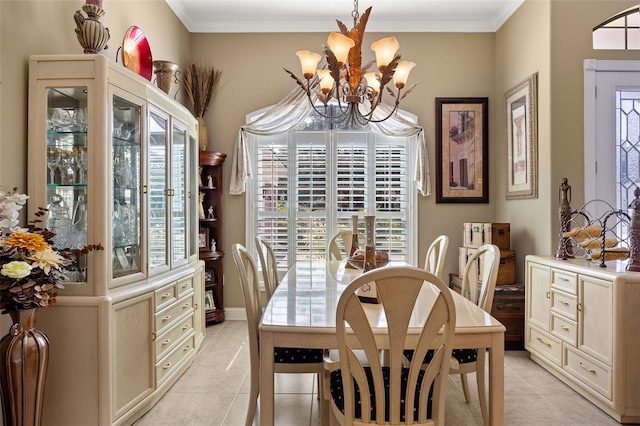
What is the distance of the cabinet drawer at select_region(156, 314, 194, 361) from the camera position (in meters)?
2.60

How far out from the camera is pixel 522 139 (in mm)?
3801

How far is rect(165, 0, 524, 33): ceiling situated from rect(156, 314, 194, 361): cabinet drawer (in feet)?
9.61

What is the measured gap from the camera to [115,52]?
2.94m

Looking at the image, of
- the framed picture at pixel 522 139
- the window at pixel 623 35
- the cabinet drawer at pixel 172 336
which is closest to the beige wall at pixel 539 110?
the framed picture at pixel 522 139

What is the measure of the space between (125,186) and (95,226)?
1.19ft

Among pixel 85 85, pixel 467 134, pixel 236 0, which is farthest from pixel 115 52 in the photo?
pixel 467 134

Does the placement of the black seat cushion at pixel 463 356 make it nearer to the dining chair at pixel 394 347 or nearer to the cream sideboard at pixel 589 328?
the dining chair at pixel 394 347

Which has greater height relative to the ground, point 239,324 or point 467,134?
point 467,134

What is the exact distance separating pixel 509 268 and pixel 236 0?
3566mm

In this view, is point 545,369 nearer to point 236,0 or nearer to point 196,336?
point 196,336

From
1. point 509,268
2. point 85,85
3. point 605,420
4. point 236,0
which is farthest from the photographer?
point 236,0

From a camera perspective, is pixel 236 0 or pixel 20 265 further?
pixel 236 0

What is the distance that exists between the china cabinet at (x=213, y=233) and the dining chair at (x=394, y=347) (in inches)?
114

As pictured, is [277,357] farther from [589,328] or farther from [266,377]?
[589,328]
